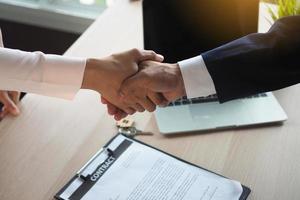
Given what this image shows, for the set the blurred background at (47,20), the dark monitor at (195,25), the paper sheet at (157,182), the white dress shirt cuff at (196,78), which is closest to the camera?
the paper sheet at (157,182)

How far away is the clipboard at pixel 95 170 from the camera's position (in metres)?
0.85

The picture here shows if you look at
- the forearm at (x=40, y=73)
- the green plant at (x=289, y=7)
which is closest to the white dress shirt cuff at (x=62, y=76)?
the forearm at (x=40, y=73)

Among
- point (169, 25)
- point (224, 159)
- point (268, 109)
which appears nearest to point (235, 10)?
point (169, 25)

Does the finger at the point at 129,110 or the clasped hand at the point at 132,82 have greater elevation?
the clasped hand at the point at 132,82

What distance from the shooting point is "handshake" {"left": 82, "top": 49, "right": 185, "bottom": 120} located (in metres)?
1.06

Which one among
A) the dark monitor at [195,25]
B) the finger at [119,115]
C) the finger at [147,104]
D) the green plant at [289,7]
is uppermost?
the green plant at [289,7]

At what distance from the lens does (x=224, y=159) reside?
0.94 m

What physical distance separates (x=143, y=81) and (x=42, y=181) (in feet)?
1.18

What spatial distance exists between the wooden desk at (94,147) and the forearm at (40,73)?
70mm

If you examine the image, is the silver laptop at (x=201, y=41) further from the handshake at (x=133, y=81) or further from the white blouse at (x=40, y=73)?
the white blouse at (x=40, y=73)

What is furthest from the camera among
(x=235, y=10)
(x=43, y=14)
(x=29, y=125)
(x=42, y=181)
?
(x=43, y=14)

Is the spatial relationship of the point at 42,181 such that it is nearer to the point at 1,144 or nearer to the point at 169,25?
the point at 1,144

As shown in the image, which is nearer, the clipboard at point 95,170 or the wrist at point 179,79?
the clipboard at point 95,170

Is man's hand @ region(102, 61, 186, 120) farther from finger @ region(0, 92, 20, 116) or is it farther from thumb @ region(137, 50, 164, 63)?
finger @ region(0, 92, 20, 116)
